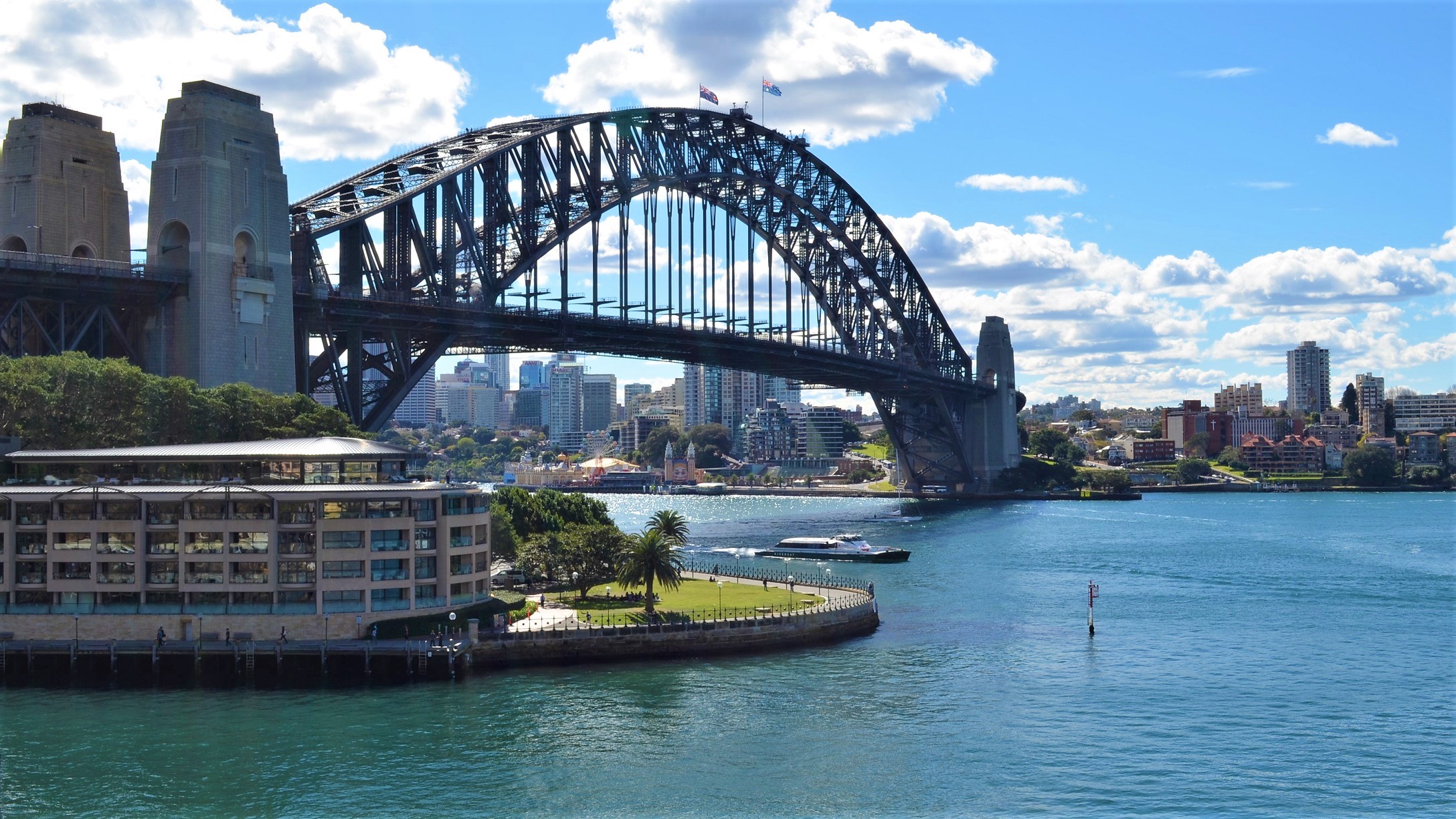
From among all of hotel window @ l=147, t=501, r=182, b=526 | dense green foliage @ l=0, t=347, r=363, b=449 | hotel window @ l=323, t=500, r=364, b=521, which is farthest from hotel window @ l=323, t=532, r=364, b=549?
dense green foliage @ l=0, t=347, r=363, b=449

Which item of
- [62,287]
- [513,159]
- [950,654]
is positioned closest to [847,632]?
[950,654]

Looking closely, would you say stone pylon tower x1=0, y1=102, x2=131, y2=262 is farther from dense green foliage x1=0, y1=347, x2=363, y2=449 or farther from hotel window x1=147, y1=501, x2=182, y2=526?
hotel window x1=147, y1=501, x2=182, y2=526

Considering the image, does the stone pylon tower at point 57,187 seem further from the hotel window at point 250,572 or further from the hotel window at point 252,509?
the hotel window at point 250,572

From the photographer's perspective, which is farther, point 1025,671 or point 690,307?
point 690,307

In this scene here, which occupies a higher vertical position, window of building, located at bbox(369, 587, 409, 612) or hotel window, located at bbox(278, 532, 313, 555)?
hotel window, located at bbox(278, 532, 313, 555)

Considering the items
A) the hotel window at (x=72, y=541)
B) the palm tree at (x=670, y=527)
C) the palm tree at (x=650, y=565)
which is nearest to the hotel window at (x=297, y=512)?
the hotel window at (x=72, y=541)

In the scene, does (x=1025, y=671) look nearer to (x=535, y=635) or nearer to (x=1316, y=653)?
(x=1316, y=653)
